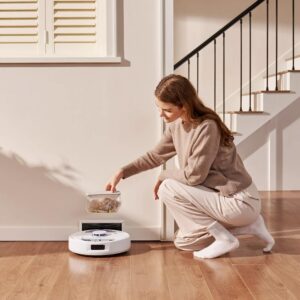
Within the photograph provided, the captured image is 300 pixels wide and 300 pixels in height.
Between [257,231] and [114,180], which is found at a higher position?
[114,180]

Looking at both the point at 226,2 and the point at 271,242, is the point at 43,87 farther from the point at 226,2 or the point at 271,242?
the point at 226,2

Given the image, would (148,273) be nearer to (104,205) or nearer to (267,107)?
(104,205)

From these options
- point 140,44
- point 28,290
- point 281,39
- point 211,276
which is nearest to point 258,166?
point 281,39

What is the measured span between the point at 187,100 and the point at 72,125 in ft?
2.36

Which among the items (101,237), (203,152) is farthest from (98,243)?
(203,152)

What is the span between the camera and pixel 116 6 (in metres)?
3.46

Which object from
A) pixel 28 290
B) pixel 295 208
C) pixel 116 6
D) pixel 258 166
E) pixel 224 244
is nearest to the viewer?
pixel 28 290

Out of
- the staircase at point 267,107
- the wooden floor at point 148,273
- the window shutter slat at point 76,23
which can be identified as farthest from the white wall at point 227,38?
the wooden floor at point 148,273

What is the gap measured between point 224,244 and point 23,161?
1152 millimetres

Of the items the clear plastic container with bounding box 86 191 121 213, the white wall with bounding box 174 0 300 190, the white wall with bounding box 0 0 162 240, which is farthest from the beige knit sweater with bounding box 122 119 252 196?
the white wall with bounding box 174 0 300 190

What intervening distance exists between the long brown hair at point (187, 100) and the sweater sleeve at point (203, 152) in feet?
0.15

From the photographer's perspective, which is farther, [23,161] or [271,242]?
[23,161]

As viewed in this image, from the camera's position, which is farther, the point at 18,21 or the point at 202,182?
the point at 18,21

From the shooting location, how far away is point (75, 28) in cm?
361
